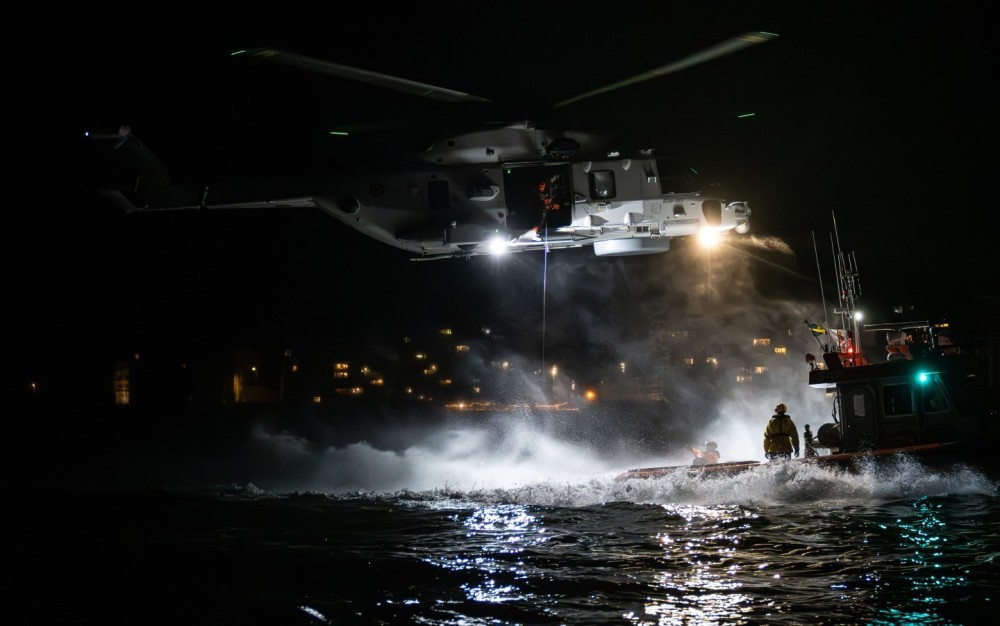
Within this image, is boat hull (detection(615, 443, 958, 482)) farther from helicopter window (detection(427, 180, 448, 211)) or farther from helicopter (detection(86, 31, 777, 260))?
helicopter window (detection(427, 180, 448, 211))

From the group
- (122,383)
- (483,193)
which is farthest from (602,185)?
(122,383)

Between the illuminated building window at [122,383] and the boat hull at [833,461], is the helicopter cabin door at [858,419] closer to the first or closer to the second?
the boat hull at [833,461]

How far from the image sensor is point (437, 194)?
14.7m

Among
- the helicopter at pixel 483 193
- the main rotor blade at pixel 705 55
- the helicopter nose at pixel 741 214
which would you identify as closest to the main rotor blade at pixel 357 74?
the helicopter at pixel 483 193

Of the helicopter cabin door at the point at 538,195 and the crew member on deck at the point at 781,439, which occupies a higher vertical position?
the helicopter cabin door at the point at 538,195

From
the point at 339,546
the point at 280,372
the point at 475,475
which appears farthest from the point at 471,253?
the point at 280,372

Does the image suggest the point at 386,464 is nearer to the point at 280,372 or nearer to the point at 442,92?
the point at 442,92

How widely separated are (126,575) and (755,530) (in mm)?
6983

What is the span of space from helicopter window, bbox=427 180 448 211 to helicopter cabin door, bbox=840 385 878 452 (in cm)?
823

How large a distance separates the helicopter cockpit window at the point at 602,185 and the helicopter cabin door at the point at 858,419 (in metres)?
5.57

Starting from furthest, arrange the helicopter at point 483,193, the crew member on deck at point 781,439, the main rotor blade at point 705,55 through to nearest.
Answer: the helicopter at point 483,193, the crew member on deck at point 781,439, the main rotor blade at point 705,55

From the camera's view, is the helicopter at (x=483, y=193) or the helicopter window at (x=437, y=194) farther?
the helicopter window at (x=437, y=194)

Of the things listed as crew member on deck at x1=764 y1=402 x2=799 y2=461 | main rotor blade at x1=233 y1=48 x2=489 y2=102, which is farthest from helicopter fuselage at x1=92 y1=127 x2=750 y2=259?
crew member on deck at x1=764 y1=402 x2=799 y2=461

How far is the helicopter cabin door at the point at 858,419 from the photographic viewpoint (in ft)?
41.5
